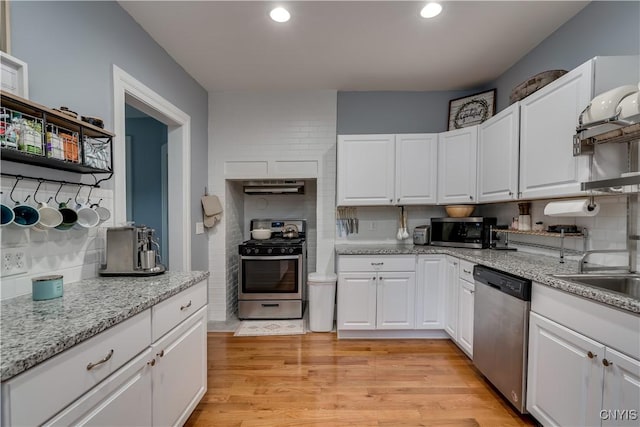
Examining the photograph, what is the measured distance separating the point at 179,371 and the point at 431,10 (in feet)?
9.14

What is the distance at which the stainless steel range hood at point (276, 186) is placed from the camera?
133 inches

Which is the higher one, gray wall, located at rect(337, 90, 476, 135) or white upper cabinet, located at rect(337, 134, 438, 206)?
gray wall, located at rect(337, 90, 476, 135)

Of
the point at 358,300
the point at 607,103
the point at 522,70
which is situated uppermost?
the point at 522,70

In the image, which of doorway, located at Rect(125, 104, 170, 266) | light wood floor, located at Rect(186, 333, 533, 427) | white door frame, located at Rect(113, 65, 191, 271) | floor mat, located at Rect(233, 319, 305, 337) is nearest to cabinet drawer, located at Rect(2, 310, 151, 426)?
light wood floor, located at Rect(186, 333, 533, 427)

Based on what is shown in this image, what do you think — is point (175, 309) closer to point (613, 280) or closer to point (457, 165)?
point (613, 280)

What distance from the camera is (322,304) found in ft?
9.51

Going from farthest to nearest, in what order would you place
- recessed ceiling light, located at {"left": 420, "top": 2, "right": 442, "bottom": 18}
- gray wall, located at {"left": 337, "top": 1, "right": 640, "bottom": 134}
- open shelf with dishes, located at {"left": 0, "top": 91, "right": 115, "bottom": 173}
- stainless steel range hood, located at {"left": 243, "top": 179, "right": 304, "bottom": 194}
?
stainless steel range hood, located at {"left": 243, "top": 179, "right": 304, "bottom": 194}
recessed ceiling light, located at {"left": 420, "top": 2, "right": 442, "bottom": 18}
gray wall, located at {"left": 337, "top": 1, "right": 640, "bottom": 134}
open shelf with dishes, located at {"left": 0, "top": 91, "right": 115, "bottom": 173}

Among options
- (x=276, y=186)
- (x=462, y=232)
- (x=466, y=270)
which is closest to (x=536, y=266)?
(x=466, y=270)

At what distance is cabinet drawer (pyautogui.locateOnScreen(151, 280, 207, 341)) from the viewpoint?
1.26 metres

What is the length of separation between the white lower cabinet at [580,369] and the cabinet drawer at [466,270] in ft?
2.17

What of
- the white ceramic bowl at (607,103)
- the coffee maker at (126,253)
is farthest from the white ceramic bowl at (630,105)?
the coffee maker at (126,253)

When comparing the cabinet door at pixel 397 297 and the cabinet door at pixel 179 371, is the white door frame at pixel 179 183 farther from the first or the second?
the cabinet door at pixel 397 297

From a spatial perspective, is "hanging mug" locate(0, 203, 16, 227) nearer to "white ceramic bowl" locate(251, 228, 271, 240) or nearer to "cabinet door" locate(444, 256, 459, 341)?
"white ceramic bowl" locate(251, 228, 271, 240)

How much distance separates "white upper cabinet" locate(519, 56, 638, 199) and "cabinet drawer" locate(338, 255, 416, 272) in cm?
111
